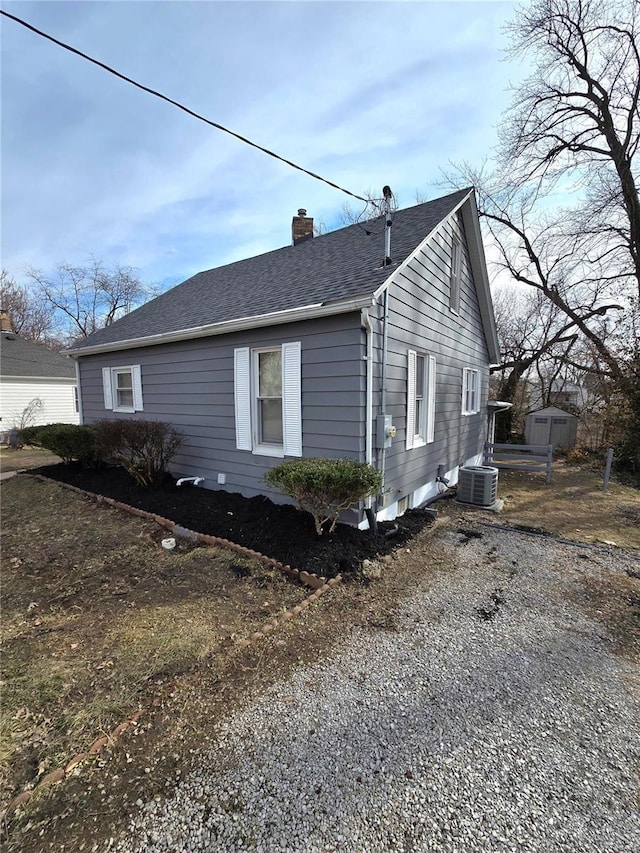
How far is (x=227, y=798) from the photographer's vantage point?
1.76 metres

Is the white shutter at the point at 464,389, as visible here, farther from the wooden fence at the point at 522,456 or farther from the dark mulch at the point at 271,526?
the dark mulch at the point at 271,526

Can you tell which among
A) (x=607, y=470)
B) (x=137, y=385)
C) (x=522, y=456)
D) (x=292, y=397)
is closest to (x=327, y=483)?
(x=292, y=397)

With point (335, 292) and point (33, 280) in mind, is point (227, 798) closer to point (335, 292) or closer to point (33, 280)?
point (335, 292)

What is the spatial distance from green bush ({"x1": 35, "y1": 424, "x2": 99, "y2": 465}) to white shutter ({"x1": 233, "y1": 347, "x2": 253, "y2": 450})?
432 centimetres

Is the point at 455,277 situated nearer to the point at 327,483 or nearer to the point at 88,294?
the point at 327,483

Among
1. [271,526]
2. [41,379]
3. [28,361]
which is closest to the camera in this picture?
[271,526]

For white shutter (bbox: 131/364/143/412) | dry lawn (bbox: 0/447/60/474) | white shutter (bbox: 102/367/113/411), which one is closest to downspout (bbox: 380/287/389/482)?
white shutter (bbox: 131/364/143/412)

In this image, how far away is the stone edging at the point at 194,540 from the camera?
1.83m

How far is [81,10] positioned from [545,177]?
53.2ft

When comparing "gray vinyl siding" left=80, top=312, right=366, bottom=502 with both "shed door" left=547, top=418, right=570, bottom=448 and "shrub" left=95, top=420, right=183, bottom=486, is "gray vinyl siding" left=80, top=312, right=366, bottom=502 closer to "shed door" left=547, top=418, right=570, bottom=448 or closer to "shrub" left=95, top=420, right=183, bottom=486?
"shrub" left=95, top=420, right=183, bottom=486

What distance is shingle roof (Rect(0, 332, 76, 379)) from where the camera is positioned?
17.0 meters

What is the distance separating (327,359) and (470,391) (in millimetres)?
5979

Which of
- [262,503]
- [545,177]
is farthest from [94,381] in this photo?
[545,177]

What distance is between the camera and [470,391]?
948 centimetres
